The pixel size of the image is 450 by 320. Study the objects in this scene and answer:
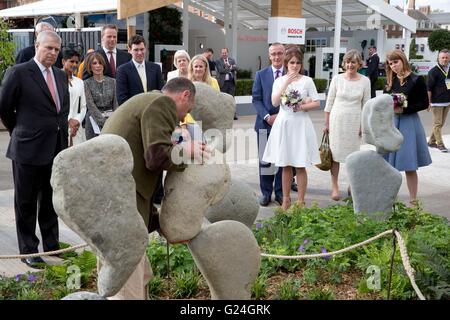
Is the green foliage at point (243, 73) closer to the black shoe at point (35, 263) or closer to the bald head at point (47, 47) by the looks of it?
the bald head at point (47, 47)

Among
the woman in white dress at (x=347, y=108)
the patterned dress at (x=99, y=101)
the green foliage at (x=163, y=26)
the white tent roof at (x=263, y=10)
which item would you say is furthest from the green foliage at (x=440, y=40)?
the patterned dress at (x=99, y=101)

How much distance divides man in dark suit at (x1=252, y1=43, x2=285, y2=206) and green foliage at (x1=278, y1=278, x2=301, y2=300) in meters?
3.14

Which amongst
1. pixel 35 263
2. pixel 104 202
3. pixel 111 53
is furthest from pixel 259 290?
pixel 111 53

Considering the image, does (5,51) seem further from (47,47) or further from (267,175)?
(47,47)

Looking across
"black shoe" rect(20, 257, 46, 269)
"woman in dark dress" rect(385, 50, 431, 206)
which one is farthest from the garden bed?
"woman in dark dress" rect(385, 50, 431, 206)

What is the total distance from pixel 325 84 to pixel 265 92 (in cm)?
1543

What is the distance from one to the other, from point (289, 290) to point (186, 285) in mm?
781

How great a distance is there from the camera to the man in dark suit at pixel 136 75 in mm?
6918

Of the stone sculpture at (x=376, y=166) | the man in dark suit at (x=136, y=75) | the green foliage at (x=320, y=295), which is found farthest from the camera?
the man in dark suit at (x=136, y=75)

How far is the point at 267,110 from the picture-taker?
7676mm

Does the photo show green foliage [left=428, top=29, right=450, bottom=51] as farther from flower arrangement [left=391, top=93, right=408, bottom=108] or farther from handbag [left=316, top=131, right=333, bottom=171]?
flower arrangement [left=391, top=93, right=408, bottom=108]

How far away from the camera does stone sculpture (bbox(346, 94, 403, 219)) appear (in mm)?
5691

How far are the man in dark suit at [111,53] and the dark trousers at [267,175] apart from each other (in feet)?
6.69
